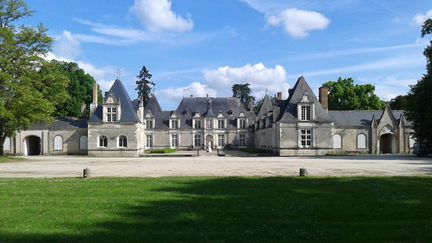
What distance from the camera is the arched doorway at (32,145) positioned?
50.1 m

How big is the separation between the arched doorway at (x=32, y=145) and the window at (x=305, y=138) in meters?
28.3

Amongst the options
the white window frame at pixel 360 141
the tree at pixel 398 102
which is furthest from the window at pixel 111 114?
the tree at pixel 398 102

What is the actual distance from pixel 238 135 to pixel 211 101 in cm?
629

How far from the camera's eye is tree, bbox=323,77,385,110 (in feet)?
206

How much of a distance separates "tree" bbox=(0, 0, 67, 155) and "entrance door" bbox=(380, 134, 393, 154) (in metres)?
34.5

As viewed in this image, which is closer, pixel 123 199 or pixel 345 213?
pixel 345 213

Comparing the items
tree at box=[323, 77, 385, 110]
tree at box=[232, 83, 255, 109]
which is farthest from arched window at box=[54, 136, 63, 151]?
tree at box=[232, 83, 255, 109]

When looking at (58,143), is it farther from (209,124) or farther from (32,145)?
(209,124)

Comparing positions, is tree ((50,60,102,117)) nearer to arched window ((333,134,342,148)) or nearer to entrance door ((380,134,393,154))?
arched window ((333,134,342,148))

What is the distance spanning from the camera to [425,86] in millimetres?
37156

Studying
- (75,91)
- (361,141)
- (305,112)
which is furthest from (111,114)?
(361,141)

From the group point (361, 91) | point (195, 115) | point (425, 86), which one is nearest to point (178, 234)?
point (425, 86)

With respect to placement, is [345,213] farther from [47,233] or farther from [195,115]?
[195,115]

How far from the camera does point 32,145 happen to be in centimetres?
5181
